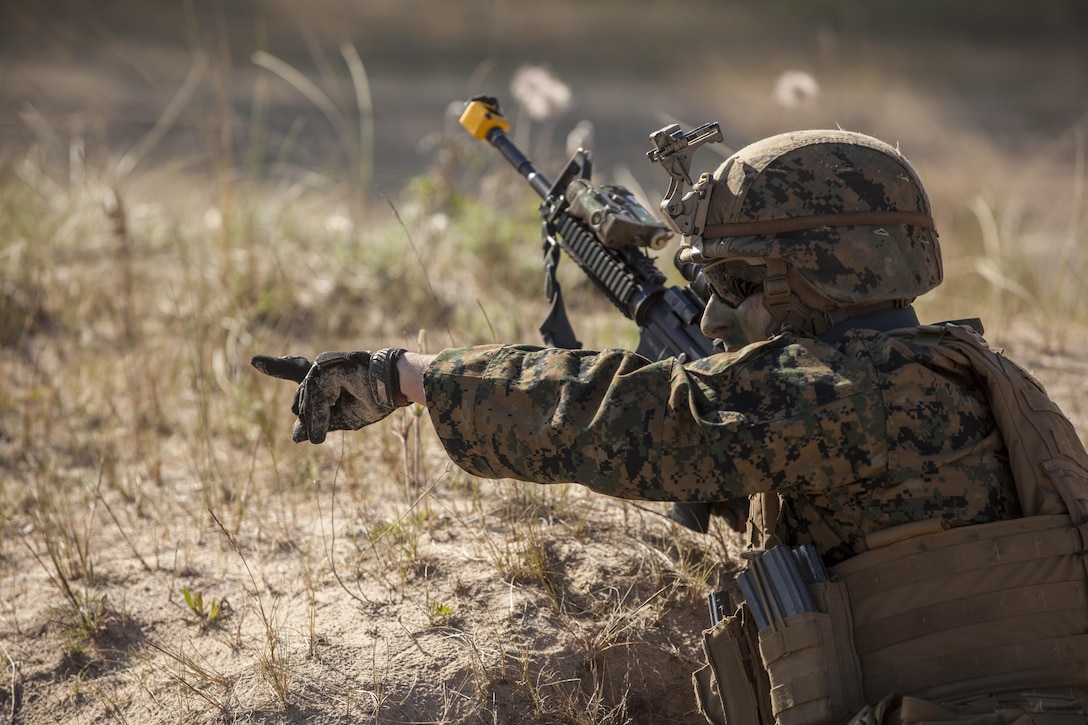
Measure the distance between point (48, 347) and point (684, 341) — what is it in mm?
3091

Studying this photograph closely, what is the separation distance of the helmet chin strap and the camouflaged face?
0.10ft

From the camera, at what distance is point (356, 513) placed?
305cm

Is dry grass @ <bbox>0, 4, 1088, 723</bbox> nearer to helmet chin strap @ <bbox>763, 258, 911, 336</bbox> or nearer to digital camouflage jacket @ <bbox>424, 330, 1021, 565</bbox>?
digital camouflage jacket @ <bbox>424, 330, 1021, 565</bbox>

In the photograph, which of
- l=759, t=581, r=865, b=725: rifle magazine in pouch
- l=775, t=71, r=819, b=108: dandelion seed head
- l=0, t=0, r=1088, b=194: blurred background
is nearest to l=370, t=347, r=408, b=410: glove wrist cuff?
l=759, t=581, r=865, b=725: rifle magazine in pouch

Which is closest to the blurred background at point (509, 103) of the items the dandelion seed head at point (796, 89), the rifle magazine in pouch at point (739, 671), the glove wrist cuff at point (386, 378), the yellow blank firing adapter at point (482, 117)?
the dandelion seed head at point (796, 89)

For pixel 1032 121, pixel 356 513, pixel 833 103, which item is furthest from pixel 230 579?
pixel 1032 121

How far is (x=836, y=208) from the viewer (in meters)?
2.04

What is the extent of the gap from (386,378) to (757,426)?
30.5 inches

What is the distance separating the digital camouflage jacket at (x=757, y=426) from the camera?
184 cm

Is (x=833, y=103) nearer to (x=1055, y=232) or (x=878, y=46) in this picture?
(x=1055, y=232)

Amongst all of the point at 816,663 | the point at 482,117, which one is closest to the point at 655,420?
the point at 816,663

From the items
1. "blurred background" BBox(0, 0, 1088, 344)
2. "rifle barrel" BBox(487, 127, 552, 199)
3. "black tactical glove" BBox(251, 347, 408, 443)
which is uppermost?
"blurred background" BBox(0, 0, 1088, 344)

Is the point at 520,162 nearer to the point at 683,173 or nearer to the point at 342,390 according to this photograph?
the point at 683,173

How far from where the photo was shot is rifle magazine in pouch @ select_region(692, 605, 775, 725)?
2080 mm
